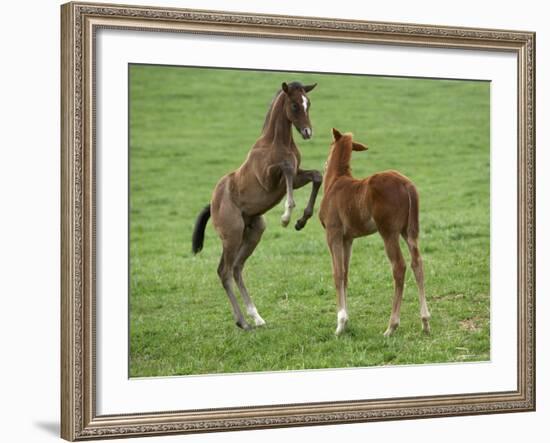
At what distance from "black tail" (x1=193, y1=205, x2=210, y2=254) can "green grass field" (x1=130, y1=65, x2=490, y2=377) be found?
80mm

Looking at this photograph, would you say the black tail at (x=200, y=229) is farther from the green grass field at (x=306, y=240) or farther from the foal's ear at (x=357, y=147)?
the foal's ear at (x=357, y=147)

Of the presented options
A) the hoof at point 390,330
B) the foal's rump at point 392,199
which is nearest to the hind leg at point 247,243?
the foal's rump at point 392,199

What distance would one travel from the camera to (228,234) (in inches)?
295

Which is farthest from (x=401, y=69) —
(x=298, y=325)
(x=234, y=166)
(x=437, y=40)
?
(x=298, y=325)

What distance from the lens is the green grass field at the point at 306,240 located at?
705 centimetres

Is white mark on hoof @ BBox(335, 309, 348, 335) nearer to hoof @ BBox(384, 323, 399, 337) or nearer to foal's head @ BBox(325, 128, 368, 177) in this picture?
hoof @ BBox(384, 323, 399, 337)

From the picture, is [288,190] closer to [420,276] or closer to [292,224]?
[292,224]

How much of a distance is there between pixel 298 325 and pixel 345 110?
1.48 m

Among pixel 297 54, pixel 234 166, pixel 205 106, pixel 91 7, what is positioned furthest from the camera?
pixel 205 106

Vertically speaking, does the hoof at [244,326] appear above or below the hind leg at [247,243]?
below

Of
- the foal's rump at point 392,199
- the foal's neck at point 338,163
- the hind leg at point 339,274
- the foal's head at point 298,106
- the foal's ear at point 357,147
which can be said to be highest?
the foal's head at point 298,106

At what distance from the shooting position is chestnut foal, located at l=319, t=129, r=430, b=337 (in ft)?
24.6

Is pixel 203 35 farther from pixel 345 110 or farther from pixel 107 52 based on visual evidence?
pixel 345 110

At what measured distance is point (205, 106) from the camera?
8.38 metres
